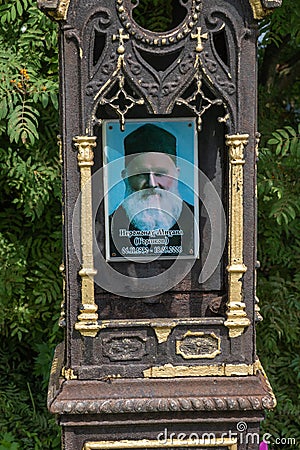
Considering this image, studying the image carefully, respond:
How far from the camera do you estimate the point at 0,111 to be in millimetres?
2957

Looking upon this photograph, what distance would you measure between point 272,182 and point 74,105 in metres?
1.32

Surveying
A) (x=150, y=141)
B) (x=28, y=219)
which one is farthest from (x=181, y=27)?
(x=28, y=219)

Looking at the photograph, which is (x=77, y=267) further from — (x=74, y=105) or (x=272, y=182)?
(x=272, y=182)

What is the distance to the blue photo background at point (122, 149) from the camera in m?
→ 2.51

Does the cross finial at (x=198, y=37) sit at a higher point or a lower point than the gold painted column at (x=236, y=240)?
higher

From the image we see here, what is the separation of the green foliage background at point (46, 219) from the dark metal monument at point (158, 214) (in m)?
0.62

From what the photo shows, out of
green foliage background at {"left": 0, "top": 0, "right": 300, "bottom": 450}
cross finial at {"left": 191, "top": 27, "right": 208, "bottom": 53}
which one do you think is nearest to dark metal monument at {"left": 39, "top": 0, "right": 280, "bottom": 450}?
cross finial at {"left": 191, "top": 27, "right": 208, "bottom": 53}

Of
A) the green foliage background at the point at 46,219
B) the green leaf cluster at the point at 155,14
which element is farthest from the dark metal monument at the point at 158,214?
the green leaf cluster at the point at 155,14

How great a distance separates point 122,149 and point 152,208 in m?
0.24

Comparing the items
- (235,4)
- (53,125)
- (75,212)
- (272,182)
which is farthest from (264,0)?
(53,125)

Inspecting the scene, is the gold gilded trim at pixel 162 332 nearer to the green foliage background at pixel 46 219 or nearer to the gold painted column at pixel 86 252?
the gold painted column at pixel 86 252

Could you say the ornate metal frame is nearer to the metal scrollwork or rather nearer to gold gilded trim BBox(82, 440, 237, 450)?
gold gilded trim BBox(82, 440, 237, 450)

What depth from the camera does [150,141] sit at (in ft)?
8.34

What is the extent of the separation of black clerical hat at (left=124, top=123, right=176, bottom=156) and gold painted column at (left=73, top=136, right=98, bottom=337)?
39 cm
